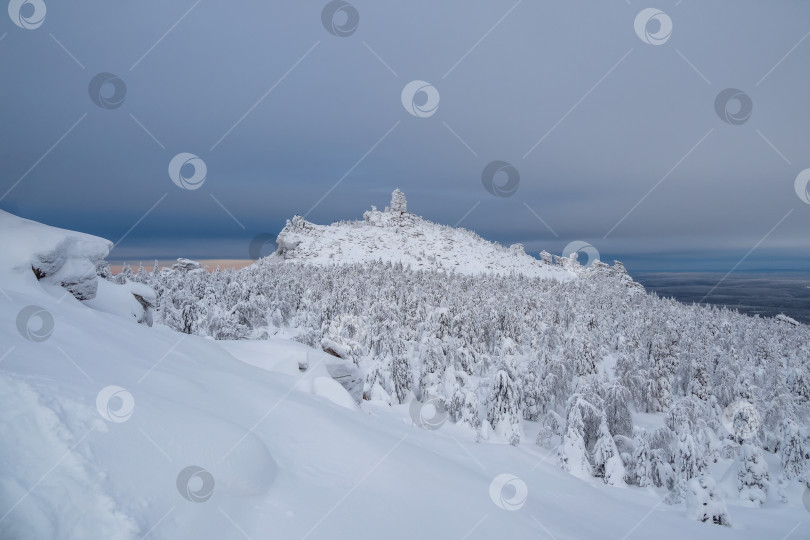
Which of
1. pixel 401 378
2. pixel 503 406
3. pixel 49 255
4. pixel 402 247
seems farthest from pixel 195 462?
pixel 402 247

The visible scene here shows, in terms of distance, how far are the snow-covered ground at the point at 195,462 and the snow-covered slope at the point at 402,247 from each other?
81771 mm

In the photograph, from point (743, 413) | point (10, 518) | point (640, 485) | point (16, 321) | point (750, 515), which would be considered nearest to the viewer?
point (10, 518)

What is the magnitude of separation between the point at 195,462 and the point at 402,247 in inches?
4076

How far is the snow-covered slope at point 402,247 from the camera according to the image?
9612 centimetres

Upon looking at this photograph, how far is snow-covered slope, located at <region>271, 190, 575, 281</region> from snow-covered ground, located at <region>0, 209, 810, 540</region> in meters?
81.8

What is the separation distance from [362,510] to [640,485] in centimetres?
2008

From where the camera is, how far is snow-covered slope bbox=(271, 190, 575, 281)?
9612cm

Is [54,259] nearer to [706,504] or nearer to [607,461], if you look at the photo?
[706,504]

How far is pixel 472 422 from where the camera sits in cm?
2277

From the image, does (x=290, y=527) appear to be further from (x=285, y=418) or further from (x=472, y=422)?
(x=472, y=422)

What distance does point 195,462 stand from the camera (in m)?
4.12

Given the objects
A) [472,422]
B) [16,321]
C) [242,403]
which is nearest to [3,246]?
[16,321]

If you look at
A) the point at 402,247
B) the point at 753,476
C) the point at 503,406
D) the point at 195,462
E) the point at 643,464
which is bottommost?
the point at 195,462

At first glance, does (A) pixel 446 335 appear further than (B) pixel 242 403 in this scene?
Yes
